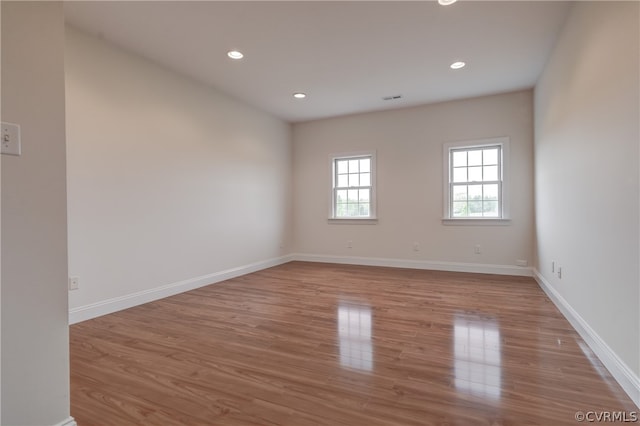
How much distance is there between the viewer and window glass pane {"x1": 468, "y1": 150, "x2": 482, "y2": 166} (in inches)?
201

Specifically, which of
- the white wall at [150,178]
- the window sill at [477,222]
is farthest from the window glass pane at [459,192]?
Result: the white wall at [150,178]

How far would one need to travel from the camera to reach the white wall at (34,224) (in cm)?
117

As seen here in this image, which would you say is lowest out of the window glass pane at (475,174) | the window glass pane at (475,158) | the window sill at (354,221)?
the window sill at (354,221)

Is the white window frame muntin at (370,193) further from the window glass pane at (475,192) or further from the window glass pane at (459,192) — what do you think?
the window glass pane at (475,192)

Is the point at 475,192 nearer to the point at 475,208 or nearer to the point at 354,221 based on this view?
the point at 475,208

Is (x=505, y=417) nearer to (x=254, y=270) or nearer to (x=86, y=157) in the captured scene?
(x=86, y=157)

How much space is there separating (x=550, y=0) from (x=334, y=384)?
11.1ft

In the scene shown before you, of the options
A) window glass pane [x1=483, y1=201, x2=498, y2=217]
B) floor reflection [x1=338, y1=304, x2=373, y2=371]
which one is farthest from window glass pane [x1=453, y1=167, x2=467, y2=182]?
floor reflection [x1=338, y1=304, x2=373, y2=371]

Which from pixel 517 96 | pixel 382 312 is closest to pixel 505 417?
pixel 382 312

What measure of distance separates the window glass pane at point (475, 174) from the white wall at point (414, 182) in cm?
44

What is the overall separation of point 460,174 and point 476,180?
0.26 m

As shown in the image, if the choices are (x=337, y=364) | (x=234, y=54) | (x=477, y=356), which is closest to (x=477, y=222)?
(x=477, y=356)

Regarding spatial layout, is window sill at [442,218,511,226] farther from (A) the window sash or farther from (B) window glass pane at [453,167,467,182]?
(B) window glass pane at [453,167,467,182]

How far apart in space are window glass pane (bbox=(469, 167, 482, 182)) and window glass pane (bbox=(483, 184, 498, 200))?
172 millimetres
